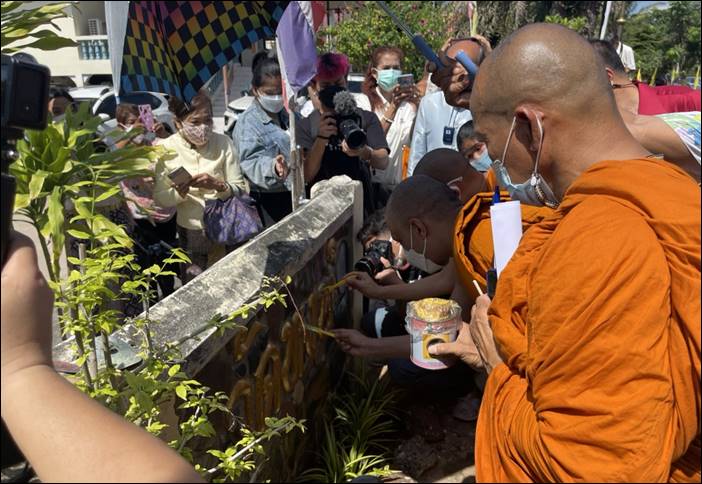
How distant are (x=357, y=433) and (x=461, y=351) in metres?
1.43

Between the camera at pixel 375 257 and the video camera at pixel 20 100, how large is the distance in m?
2.62

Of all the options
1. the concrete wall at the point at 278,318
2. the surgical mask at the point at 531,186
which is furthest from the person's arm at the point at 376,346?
the surgical mask at the point at 531,186

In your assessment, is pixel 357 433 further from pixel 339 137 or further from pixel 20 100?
pixel 20 100

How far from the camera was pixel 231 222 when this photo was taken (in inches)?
151

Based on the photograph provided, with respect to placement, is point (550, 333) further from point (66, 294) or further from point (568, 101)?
point (66, 294)

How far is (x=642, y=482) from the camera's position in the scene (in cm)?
113

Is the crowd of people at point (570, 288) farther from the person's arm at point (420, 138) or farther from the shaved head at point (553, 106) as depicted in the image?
the person's arm at point (420, 138)

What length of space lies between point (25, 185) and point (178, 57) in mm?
2109

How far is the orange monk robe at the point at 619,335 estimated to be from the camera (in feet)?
3.67

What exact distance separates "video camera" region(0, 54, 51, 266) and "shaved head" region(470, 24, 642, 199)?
3.74 feet

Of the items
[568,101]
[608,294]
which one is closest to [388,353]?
[568,101]

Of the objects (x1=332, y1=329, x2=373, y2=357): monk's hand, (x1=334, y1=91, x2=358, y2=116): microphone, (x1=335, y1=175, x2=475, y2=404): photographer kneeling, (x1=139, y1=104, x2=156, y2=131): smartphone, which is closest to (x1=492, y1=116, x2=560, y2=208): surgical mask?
(x1=335, y1=175, x2=475, y2=404): photographer kneeling

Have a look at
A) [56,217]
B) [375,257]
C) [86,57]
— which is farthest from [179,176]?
[86,57]

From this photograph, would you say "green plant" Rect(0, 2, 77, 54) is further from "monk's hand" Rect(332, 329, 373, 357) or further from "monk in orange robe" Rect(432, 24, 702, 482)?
"monk's hand" Rect(332, 329, 373, 357)
